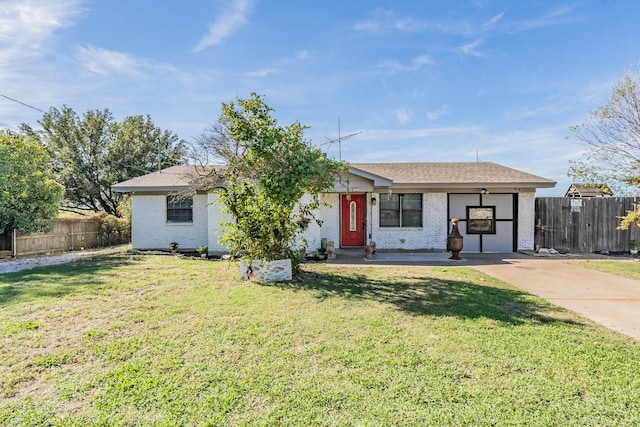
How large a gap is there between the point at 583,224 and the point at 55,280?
1745cm

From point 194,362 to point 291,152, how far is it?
4.90 meters

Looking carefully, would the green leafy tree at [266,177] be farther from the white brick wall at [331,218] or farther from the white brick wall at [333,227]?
the white brick wall at [333,227]

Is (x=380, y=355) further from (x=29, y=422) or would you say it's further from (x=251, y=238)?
(x=251, y=238)

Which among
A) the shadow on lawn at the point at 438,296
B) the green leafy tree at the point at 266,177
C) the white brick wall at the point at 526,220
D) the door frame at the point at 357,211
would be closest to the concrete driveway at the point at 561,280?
the shadow on lawn at the point at 438,296

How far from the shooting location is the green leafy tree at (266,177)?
23.9ft

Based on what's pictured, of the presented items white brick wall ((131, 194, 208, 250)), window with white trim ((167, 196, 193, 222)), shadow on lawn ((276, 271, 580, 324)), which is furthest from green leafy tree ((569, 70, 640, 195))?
window with white trim ((167, 196, 193, 222))

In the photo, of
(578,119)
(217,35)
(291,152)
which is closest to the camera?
(291,152)

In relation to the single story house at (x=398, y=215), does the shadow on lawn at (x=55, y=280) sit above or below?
below

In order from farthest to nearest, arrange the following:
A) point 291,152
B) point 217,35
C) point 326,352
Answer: point 217,35, point 291,152, point 326,352

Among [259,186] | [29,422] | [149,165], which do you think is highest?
[149,165]

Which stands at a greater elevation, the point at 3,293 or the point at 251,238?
the point at 251,238

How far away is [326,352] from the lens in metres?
3.85

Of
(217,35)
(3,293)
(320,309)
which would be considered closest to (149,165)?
(217,35)

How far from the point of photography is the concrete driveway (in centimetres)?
533
